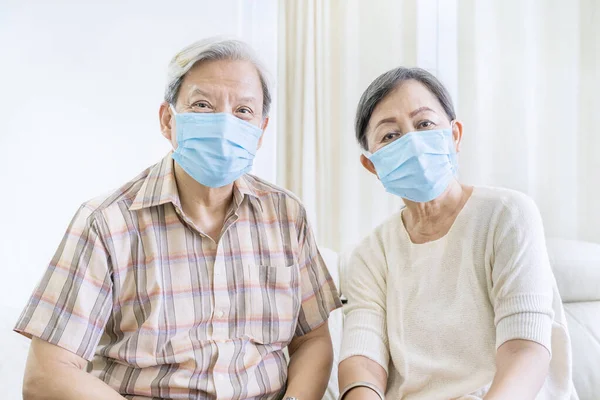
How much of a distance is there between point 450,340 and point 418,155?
0.44m

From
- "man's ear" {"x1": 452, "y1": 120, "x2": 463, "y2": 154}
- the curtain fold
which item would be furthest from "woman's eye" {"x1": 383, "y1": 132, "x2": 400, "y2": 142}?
the curtain fold

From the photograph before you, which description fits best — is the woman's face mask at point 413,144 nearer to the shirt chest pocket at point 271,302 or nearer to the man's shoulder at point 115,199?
the shirt chest pocket at point 271,302

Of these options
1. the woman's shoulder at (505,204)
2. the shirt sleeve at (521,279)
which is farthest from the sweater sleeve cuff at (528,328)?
the woman's shoulder at (505,204)

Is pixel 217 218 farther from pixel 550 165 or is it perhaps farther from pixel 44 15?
pixel 44 15

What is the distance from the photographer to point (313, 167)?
2.84m

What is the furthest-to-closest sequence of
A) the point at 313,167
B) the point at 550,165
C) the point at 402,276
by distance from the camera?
the point at 313,167 < the point at 550,165 < the point at 402,276

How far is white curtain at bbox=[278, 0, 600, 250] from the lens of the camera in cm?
209

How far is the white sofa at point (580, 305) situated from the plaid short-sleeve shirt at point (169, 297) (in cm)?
45

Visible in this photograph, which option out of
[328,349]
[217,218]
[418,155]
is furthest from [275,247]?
[418,155]

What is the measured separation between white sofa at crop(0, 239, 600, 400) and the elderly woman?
40cm

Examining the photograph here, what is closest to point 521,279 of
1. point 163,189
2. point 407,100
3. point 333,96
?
point 407,100

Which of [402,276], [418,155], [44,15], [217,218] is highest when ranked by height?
Answer: [44,15]

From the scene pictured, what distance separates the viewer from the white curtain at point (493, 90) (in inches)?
82.4

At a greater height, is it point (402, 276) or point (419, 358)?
point (402, 276)
